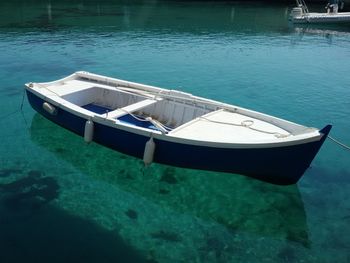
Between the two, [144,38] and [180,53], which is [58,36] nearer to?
[144,38]

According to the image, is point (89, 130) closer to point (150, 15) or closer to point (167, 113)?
point (167, 113)

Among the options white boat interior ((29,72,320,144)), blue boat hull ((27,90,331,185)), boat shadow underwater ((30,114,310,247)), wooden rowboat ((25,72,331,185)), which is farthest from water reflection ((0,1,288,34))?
blue boat hull ((27,90,331,185))

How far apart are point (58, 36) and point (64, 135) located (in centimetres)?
2412

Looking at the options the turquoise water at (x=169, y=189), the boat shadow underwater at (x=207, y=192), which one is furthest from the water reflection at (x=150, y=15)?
the boat shadow underwater at (x=207, y=192)

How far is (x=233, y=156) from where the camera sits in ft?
37.8

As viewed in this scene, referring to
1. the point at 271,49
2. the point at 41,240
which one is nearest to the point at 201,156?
the point at 41,240

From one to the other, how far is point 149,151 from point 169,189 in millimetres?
1472

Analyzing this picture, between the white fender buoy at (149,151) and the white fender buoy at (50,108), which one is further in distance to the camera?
the white fender buoy at (50,108)

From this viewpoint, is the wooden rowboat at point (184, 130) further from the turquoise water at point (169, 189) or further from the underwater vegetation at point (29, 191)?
the underwater vegetation at point (29, 191)

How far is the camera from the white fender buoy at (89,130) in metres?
13.5

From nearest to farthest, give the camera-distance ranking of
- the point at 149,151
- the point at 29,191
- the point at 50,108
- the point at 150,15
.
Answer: the point at 29,191 → the point at 149,151 → the point at 50,108 → the point at 150,15

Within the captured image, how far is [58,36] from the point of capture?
37031mm

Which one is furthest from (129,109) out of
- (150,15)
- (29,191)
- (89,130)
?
(150,15)

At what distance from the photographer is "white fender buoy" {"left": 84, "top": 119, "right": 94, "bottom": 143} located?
1353 cm
